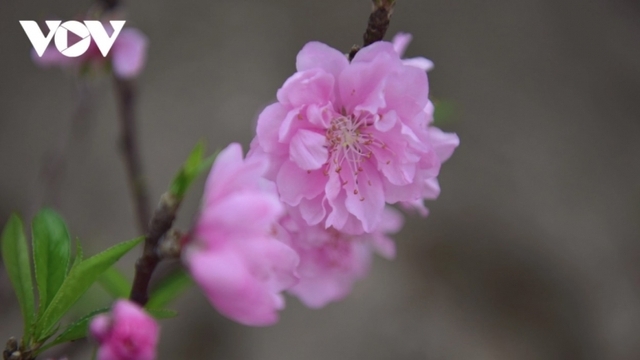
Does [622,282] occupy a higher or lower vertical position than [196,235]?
lower

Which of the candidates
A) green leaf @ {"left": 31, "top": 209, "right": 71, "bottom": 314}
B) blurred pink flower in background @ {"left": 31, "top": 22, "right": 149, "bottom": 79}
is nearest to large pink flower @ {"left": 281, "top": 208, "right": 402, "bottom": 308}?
green leaf @ {"left": 31, "top": 209, "right": 71, "bottom": 314}

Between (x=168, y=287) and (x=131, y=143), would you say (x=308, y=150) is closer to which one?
(x=168, y=287)

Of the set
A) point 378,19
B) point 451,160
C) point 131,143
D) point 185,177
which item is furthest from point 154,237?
point 451,160

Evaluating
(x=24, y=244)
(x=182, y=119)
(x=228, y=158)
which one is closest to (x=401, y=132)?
(x=228, y=158)

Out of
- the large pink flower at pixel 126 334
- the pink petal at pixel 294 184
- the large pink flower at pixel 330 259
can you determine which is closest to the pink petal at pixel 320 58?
the pink petal at pixel 294 184

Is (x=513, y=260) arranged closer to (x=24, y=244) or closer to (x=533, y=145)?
(x=533, y=145)
